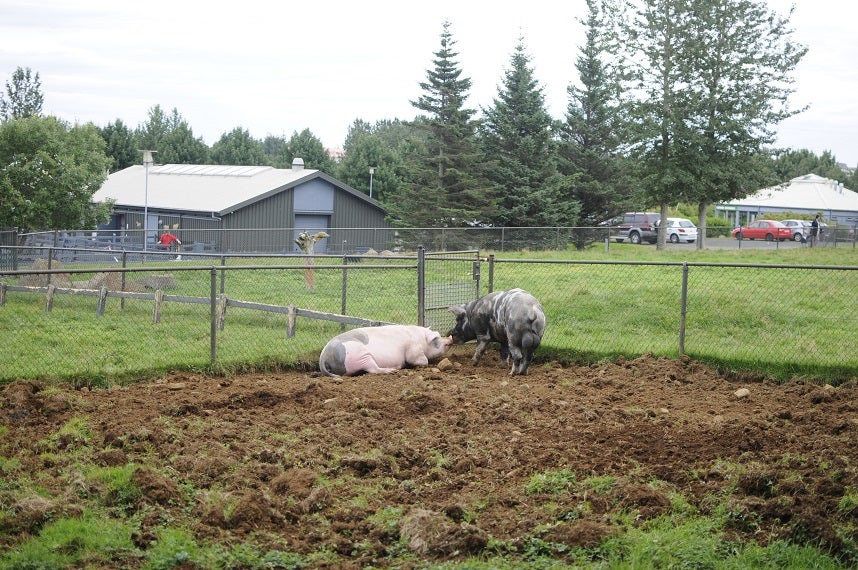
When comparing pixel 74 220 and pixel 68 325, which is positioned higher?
pixel 74 220

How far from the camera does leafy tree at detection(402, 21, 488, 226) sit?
37.5m

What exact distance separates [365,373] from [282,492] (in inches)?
198

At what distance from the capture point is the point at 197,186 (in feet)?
139

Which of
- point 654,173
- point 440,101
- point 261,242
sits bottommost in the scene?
point 261,242

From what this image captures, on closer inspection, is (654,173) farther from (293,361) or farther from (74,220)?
(293,361)

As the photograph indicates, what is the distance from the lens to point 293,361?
12.1 meters

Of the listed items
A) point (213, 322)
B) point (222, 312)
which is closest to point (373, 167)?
point (222, 312)

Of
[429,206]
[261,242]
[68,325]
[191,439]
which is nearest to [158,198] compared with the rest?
[261,242]

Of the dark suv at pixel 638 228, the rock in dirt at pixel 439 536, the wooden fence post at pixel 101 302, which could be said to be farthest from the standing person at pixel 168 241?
the rock in dirt at pixel 439 536

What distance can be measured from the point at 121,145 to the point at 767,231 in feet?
140

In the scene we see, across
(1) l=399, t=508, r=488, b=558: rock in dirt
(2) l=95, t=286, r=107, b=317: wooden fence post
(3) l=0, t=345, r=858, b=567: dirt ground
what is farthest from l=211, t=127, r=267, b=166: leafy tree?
(1) l=399, t=508, r=488, b=558: rock in dirt

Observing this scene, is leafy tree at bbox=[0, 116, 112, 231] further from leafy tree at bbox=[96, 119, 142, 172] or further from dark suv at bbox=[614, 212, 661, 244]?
leafy tree at bbox=[96, 119, 142, 172]

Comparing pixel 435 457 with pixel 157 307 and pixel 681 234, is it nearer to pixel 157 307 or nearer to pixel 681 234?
pixel 157 307

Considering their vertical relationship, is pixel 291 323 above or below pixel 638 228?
below
